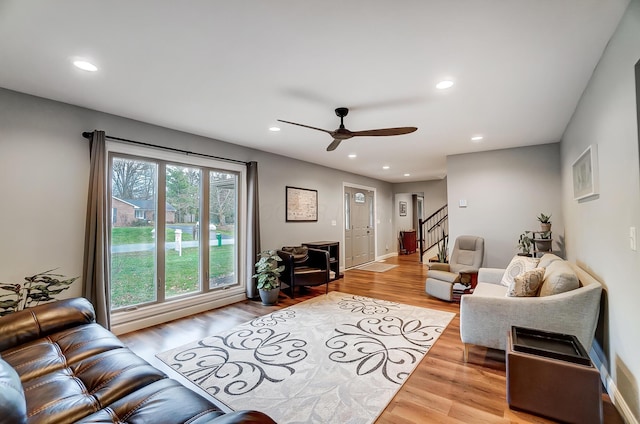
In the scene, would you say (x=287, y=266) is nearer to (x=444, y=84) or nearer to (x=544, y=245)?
(x=444, y=84)

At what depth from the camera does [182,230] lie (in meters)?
3.98

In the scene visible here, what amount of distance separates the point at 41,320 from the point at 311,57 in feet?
8.74

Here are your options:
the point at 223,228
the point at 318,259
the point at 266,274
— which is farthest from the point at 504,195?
the point at 223,228

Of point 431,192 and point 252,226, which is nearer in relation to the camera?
point 252,226

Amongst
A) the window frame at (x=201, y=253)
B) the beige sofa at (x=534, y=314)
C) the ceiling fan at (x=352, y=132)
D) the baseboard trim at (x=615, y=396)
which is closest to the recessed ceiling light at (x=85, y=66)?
the window frame at (x=201, y=253)

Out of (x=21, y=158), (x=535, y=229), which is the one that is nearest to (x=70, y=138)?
(x=21, y=158)

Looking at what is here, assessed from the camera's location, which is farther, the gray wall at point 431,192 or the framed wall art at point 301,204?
the gray wall at point 431,192

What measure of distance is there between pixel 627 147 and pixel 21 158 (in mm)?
4714

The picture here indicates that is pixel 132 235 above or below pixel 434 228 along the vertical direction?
above

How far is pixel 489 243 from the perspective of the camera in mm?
5004

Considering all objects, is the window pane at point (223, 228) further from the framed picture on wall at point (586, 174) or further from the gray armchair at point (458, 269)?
the framed picture on wall at point (586, 174)

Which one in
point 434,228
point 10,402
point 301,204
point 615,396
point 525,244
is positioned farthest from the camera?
point 434,228

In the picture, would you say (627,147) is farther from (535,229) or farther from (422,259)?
(422,259)

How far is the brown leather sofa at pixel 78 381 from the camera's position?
112 centimetres
